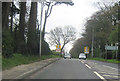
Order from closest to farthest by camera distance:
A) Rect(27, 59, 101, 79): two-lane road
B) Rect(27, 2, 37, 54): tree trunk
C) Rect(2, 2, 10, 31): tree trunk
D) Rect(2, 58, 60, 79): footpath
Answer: Rect(2, 58, 60, 79): footpath, Rect(27, 59, 101, 79): two-lane road, Rect(2, 2, 10, 31): tree trunk, Rect(27, 2, 37, 54): tree trunk

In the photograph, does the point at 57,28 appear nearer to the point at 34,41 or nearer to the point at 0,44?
the point at 34,41

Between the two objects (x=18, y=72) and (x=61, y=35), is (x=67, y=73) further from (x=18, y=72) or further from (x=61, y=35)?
(x=61, y=35)

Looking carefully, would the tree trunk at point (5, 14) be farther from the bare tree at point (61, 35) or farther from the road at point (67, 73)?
the bare tree at point (61, 35)

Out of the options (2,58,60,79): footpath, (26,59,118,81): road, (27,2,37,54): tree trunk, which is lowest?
(26,59,118,81): road

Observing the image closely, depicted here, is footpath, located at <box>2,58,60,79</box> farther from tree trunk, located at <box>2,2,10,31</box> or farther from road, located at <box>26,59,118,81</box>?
tree trunk, located at <box>2,2,10,31</box>

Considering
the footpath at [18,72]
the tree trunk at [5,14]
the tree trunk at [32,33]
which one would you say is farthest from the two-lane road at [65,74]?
Answer: the tree trunk at [32,33]

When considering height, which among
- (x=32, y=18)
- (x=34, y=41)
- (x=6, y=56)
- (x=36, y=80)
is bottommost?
(x=36, y=80)

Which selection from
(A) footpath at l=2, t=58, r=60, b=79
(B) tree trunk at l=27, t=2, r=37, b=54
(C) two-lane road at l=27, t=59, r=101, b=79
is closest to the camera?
(A) footpath at l=2, t=58, r=60, b=79

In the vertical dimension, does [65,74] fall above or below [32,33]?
below

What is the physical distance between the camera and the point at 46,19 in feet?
132

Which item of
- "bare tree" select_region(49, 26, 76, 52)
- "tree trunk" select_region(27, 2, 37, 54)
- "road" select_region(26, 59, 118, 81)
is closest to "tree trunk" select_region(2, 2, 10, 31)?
"road" select_region(26, 59, 118, 81)

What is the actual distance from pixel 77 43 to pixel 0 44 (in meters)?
60.7

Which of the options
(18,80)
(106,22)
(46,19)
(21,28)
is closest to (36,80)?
(18,80)

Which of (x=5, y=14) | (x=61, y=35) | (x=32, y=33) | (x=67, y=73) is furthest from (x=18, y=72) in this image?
(x=61, y=35)
